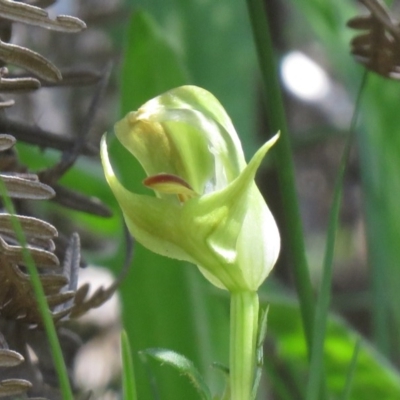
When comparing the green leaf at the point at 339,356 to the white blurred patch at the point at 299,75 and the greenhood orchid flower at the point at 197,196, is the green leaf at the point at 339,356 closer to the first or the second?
the greenhood orchid flower at the point at 197,196

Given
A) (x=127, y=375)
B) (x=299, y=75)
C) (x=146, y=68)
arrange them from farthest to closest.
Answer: (x=299, y=75) → (x=146, y=68) → (x=127, y=375)

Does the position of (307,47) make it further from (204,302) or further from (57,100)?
(204,302)

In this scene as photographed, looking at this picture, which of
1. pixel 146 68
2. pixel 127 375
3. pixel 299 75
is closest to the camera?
pixel 127 375

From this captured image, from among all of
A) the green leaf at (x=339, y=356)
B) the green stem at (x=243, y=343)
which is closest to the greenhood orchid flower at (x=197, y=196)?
the green stem at (x=243, y=343)

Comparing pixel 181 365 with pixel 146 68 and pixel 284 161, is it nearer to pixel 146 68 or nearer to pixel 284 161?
pixel 284 161

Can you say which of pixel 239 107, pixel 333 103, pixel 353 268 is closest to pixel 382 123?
pixel 239 107

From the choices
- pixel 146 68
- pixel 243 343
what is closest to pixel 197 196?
pixel 243 343

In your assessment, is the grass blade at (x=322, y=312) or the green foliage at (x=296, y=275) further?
the green foliage at (x=296, y=275)
